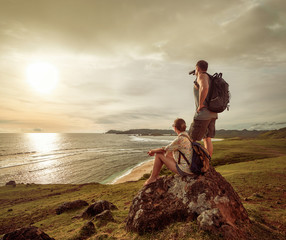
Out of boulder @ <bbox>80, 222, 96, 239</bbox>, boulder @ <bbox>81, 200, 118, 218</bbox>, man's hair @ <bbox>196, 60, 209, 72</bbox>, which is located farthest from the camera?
boulder @ <bbox>81, 200, 118, 218</bbox>

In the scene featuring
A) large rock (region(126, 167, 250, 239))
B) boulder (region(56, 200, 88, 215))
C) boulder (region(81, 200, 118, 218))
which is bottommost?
boulder (region(56, 200, 88, 215))

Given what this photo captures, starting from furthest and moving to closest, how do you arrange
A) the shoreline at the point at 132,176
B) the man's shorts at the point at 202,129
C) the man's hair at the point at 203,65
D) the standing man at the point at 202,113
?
the shoreline at the point at 132,176
the man's hair at the point at 203,65
the man's shorts at the point at 202,129
the standing man at the point at 202,113

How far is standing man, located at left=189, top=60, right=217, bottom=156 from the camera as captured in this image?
18.6 feet

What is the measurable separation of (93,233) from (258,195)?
10826mm

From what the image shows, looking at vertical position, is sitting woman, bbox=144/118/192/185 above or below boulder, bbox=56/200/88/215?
above

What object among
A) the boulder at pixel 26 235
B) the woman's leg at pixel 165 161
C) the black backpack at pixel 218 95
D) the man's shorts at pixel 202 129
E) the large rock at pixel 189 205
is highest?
the black backpack at pixel 218 95

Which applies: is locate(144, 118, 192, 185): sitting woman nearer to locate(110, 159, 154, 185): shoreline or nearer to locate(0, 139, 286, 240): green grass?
locate(0, 139, 286, 240): green grass

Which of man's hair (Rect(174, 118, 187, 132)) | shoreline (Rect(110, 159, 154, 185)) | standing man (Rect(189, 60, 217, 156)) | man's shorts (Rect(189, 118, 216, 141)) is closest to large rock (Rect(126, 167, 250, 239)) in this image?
man's shorts (Rect(189, 118, 216, 141))

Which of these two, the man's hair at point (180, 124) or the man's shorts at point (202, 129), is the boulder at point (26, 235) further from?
the man's shorts at point (202, 129)

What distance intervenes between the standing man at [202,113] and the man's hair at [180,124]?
78 cm

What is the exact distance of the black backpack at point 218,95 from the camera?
5.71 metres

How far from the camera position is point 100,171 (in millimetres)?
45562

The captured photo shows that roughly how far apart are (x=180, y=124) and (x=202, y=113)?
1.12 metres

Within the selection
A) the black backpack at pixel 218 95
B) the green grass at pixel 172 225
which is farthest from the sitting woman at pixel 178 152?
the green grass at pixel 172 225
